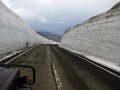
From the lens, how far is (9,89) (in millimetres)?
3703

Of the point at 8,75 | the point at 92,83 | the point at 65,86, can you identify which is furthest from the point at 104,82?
the point at 8,75

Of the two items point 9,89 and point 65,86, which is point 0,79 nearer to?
point 9,89

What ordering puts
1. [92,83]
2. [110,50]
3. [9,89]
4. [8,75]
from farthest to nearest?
1. [110,50]
2. [92,83]
3. [8,75]
4. [9,89]

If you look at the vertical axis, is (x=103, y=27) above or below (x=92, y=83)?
above

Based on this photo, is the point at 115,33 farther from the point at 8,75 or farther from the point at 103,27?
the point at 8,75

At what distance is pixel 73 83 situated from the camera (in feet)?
37.7

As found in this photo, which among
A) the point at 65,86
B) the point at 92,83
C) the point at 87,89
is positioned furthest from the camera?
the point at 92,83

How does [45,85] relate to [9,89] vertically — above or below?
below

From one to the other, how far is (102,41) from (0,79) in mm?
27359

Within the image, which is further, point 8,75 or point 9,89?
point 8,75

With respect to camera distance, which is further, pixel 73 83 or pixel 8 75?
pixel 73 83

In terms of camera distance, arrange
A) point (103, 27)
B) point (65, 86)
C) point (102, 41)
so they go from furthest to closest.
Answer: point (103, 27), point (102, 41), point (65, 86)

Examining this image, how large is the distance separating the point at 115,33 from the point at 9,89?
2374cm

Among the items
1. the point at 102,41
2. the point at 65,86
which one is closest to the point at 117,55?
the point at 102,41
